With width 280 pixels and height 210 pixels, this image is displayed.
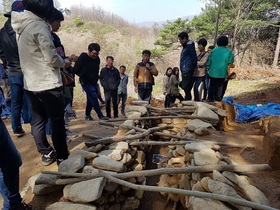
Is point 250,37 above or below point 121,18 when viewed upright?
below

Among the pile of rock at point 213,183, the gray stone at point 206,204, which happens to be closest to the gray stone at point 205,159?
the pile of rock at point 213,183

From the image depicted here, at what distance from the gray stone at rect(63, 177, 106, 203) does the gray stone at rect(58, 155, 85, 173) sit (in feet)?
0.63

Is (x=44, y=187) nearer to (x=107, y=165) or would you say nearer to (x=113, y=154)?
(x=107, y=165)

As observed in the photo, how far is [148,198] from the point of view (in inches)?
140

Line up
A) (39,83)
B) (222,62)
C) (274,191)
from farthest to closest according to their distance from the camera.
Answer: (222,62) < (39,83) < (274,191)

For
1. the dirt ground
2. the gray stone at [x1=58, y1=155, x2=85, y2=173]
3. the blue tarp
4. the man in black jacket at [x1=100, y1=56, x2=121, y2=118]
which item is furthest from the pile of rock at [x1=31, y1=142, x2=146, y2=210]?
the blue tarp

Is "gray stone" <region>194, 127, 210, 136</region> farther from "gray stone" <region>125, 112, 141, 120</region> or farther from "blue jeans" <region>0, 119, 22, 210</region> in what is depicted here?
"blue jeans" <region>0, 119, 22, 210</region>

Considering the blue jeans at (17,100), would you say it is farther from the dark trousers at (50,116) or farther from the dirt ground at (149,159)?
the dark trousers at (50,116)

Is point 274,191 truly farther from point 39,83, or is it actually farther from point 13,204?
point 39,83

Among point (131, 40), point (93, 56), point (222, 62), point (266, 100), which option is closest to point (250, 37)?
point (266, 100)

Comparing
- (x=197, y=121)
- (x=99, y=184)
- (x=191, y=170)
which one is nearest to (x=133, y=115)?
(x=197, y=121)

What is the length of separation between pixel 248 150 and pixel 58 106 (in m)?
2.56

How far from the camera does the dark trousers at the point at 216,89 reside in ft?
18.3

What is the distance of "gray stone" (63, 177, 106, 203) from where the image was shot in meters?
2.18
